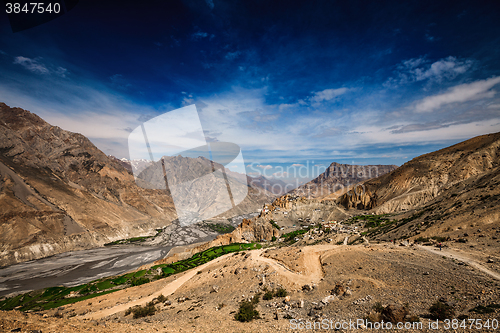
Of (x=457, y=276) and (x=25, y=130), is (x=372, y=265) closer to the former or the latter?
(x=457, y=276)

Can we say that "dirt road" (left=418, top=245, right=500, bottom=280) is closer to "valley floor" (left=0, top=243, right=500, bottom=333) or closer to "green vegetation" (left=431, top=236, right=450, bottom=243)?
"valley floor" (left=0, top=243, right=500, bottom=333)

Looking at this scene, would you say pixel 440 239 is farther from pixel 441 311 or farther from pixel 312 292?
pixel 441 311

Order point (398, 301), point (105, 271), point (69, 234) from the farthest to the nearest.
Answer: point (69, 234) < point (105, 271) < point (398, 301)

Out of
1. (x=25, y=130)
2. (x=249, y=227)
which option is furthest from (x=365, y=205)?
(x=25, y=130)

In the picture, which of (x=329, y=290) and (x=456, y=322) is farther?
(x=329, y=290)

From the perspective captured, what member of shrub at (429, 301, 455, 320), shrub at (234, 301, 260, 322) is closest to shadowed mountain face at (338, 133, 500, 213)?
shrub at (429, 301, 455, 320)

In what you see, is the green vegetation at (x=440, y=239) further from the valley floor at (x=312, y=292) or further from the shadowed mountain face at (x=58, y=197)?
the shadowed mountain face at (x=58, y=197)

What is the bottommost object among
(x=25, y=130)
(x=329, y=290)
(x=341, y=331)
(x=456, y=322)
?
(x=329, y=290)
